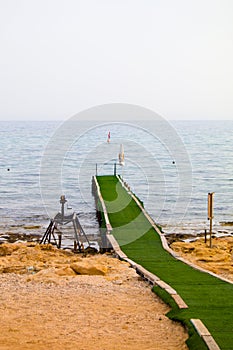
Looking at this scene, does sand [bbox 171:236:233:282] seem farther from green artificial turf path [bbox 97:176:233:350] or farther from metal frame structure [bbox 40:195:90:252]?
metal frame structure [bbox 40:195:90:252]

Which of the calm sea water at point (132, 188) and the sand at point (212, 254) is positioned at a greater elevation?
the sand at point (212, 254)

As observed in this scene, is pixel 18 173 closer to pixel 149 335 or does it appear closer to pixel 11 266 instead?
pixel 11 266

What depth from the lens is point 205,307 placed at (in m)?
10.6

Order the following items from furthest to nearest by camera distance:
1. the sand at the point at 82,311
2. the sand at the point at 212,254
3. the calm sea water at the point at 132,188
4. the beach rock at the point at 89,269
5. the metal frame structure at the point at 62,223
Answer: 1. the calm sea water at the point at 132,188
2. the metal frame structure at the point at 62,223
3. the sand at the point at 212,254
4. the beach rock at the point at 89,269
5. the sand at the point at 82,311

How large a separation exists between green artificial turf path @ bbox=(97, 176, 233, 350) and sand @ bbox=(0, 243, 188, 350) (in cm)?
43

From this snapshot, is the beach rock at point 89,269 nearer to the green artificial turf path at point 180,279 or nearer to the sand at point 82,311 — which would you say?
the sand at point 82,311

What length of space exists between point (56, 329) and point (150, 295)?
2955 mm

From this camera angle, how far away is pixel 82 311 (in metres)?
11.1

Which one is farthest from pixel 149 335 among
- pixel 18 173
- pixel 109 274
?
pixel 18 173

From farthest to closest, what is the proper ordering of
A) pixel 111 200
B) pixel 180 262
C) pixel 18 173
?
pixel 18 173
pixel 111 200
pixel 180 262

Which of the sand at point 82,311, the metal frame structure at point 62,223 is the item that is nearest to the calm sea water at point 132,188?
the metal frame structure at point 62,223

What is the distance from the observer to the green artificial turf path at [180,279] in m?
9.47

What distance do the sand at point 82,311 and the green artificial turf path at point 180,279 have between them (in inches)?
17.1

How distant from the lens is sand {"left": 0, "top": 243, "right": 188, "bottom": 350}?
9406mm
